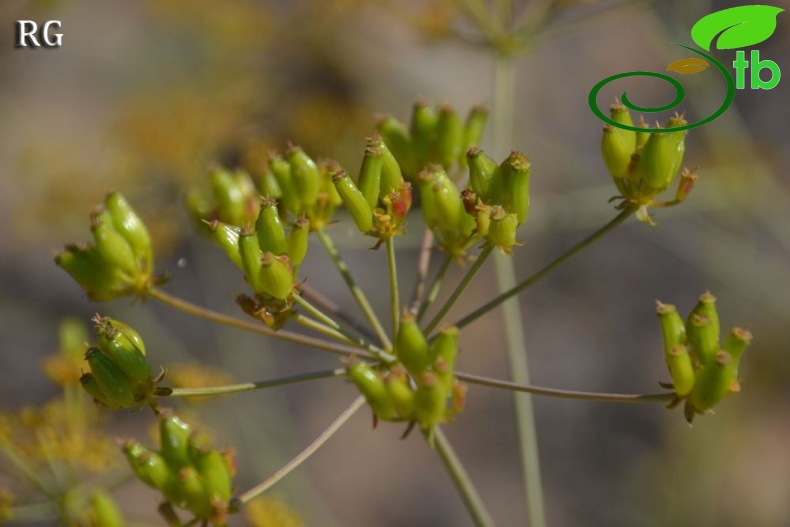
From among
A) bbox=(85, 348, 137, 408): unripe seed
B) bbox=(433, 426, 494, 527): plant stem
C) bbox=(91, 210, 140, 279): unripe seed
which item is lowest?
bbox=(433, 426, 494, 527): plant stem

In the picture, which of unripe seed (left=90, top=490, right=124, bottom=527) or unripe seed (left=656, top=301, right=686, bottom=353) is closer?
unripe seed (left=656, top=301, right=686, bottom=353)

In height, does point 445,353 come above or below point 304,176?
below

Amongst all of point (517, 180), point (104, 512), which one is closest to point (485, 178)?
point (517, 180)

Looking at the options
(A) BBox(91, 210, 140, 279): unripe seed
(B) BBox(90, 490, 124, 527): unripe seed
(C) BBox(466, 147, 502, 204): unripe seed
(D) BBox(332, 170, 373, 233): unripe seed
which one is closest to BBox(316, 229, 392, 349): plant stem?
(D) BBox(332, 170, 373, 233): unripe seed

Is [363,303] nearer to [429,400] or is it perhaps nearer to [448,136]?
[429,400]

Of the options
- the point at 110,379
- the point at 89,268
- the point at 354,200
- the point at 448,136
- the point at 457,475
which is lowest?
the point at 457,475

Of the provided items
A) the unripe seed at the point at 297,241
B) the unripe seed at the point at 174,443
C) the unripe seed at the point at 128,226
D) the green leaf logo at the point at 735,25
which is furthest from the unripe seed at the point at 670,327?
the green leaf logo at the point at 735,25

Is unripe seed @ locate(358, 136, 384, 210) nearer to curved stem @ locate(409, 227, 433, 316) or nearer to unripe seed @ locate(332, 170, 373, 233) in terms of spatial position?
unripe seed @ locate(332, 170, 373, 233)
